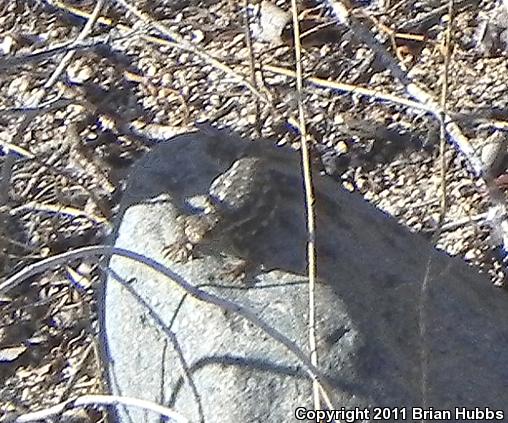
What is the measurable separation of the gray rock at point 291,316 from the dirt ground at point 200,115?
200mm

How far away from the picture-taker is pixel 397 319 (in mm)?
1750

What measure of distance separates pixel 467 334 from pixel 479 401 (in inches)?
4.9

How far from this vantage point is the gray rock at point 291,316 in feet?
A: 5.49

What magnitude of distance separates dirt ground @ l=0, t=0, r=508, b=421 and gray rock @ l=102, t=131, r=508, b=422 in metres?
0.20

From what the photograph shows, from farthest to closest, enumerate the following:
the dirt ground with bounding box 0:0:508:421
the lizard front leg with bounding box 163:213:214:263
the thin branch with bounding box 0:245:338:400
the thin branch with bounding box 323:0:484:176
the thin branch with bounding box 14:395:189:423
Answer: the dirt ground with bounding box 0:0:508:421 → the thin branch with bounding box 323:0:484:176 → the lizard front leg with bounding box 163:213:214:263 → the thin branch with bounding box 14:395:189:423 → the thin branch with bounding box 0:245:338:400

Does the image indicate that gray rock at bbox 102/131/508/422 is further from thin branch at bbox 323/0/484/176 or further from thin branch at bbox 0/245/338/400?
thin branch at bbox 323/0/484/176

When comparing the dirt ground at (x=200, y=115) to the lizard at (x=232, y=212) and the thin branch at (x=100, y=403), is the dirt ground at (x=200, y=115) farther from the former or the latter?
the lizard at (x=232, y=212)

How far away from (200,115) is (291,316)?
86 centimetres

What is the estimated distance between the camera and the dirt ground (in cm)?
222

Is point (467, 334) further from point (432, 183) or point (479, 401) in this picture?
point (432, 183)

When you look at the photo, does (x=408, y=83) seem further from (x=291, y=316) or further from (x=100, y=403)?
(x=100, y=403)

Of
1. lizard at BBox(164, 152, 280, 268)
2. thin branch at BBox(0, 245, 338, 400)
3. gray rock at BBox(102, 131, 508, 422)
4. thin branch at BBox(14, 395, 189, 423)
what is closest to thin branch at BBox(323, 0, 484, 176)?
gray rock at BBox(102, 131, 508, 422)

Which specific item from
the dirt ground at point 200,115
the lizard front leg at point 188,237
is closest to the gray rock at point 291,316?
the lizard front leg at point 188,237

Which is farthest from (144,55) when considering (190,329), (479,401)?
(479,401)
